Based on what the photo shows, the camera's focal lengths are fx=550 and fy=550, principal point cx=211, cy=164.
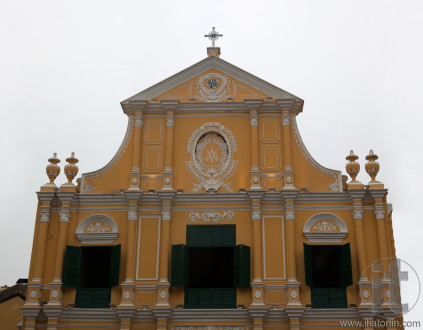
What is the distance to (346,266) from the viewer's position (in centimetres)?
1727

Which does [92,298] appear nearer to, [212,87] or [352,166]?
[212,87]

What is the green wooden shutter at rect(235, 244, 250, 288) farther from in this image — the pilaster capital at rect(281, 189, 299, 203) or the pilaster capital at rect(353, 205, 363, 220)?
the pilaster capital at rect(353, 205, 363, 220)

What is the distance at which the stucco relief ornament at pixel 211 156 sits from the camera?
18828mm

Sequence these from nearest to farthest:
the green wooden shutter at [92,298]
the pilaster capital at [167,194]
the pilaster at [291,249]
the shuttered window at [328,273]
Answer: the pilaster at [291,249] → the shuttered window at [328,273] → the green wooden shutter at [92,298] → the pilaster capital at [167,194]

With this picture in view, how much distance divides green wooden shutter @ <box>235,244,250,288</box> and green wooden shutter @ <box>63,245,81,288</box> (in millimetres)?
5101

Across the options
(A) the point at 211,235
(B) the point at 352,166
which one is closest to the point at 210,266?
(A) the point at 211,235

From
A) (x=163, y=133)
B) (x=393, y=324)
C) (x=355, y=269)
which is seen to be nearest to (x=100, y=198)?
(x=163, y=133)

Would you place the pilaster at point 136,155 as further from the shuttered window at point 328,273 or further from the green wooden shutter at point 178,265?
the shuttered window at point 328,273

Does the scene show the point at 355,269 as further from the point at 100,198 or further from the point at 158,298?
the point at 100,198

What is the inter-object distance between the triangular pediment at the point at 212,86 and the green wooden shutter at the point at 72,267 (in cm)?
569

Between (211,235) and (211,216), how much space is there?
2.13ft

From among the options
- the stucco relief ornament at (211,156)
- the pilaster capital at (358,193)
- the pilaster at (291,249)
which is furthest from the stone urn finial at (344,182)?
the stucco relief ornament at (211,156)

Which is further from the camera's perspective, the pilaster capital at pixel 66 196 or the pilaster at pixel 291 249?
the pilaster capital at pixel 66 196

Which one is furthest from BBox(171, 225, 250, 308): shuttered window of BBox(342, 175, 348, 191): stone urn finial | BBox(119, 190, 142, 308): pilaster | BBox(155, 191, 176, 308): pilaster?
BBox(342, 175, 348, 191): stone urn finial
